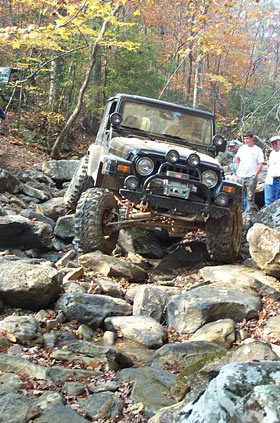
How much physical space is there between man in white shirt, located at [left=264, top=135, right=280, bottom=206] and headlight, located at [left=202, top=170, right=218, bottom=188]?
2014mm

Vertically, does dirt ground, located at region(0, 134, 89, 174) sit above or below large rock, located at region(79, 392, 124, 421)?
above

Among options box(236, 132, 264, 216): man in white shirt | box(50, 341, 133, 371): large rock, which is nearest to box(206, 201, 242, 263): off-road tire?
box(236, 132, 264, 216): man in white shirt

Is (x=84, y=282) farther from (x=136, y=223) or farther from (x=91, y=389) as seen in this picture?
(x=91, y=389)

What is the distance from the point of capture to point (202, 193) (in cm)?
645

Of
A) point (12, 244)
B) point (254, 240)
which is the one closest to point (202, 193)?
point (254, 240)

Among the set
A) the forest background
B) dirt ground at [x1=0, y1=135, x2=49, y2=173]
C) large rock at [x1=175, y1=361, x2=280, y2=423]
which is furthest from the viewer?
the forest background

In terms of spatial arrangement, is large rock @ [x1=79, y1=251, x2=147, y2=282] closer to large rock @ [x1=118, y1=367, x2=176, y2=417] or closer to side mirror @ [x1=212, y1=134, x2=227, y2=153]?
side mirror @ [x1=212, y1=134, x2=227, y2=153]

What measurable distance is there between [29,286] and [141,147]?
2440 mm

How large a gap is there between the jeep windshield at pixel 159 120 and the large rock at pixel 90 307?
2.98 m

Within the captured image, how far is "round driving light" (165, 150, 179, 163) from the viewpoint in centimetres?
612

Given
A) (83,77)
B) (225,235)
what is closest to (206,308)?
(225,235)

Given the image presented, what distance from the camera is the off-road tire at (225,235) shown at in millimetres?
6699

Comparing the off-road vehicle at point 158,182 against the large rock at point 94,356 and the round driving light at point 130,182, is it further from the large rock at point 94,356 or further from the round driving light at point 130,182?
the large rock at point 94,356

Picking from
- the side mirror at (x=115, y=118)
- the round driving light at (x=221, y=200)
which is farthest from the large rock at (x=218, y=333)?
the side mirror at (x=115, y=118)
